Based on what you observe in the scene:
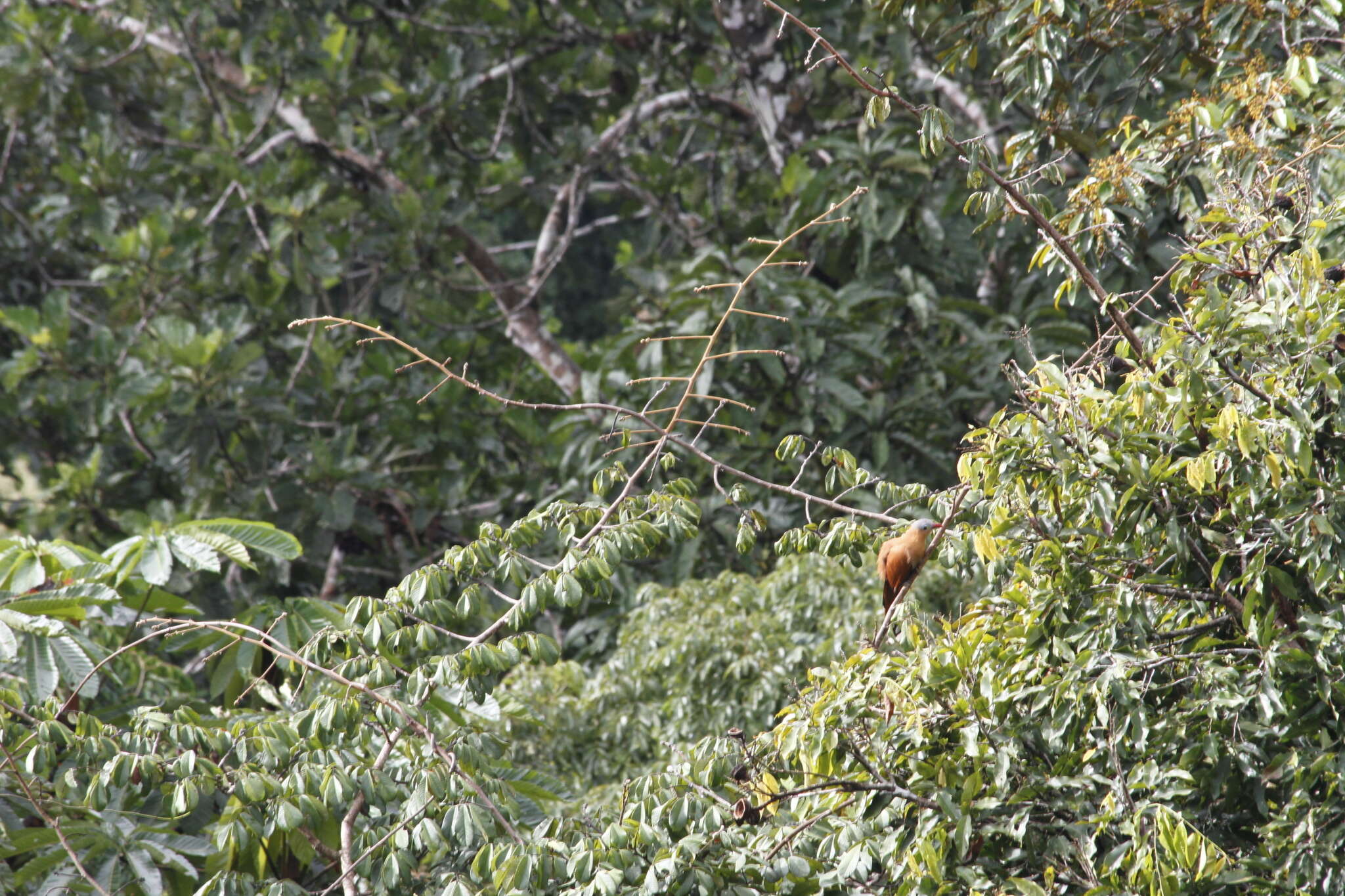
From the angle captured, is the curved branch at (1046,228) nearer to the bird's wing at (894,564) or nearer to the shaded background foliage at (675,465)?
the shaded background foliage at (675,465)

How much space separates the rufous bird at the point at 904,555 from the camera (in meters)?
2.38

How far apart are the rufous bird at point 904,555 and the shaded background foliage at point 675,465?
0.29 feet

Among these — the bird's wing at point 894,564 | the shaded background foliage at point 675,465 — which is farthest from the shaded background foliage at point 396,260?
the bird's wing at point 894,564

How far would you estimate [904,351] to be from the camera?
526 centimetres

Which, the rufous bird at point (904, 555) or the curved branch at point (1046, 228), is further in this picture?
the rufous bird at point (904, 555)

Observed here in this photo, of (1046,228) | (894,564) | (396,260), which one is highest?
(1046,228)

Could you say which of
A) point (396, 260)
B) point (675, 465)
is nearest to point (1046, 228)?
point (675, 465)

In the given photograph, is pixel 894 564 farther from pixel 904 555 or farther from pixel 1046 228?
pixel 1046 228

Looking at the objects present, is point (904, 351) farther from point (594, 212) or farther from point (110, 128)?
point (594, 212)

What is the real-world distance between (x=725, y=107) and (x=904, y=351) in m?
2.07

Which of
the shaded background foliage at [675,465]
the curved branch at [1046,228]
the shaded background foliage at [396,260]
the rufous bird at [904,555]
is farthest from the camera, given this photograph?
the shaded background foliage at [396,260]

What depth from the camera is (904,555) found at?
2.41 metres

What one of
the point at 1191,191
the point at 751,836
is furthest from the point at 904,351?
the point at 751,836

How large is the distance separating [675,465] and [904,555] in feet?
3.91
